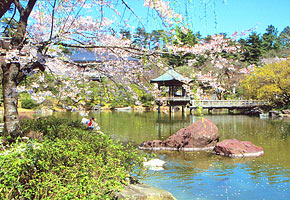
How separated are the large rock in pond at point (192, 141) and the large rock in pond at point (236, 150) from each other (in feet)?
2.70

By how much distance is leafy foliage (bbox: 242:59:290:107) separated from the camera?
88.6 ft

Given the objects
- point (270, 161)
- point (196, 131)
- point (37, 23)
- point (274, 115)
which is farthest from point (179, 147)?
point (274, 115)

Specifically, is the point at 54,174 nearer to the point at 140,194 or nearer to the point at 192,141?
the point at 140,194

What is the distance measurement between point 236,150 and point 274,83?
21.0 meters

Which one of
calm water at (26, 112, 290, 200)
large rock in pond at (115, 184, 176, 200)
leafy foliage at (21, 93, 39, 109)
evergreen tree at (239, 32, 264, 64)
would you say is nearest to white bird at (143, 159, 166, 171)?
calm water at (26, 112, 290, 200)

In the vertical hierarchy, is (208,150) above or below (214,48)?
below

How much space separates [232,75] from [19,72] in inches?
1284

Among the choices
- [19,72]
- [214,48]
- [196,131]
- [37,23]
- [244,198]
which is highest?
[37,23]

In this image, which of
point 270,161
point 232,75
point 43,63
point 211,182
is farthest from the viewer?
point 232,75

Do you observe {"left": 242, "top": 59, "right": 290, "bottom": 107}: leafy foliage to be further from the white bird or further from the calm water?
the white bird

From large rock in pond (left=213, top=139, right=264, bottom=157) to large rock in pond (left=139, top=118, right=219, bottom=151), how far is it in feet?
2.70

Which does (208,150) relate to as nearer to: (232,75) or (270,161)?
(270,161)

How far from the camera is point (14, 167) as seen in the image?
324 cm

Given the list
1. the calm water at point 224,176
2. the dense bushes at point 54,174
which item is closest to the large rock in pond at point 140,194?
the dense bushes at point 54,174
